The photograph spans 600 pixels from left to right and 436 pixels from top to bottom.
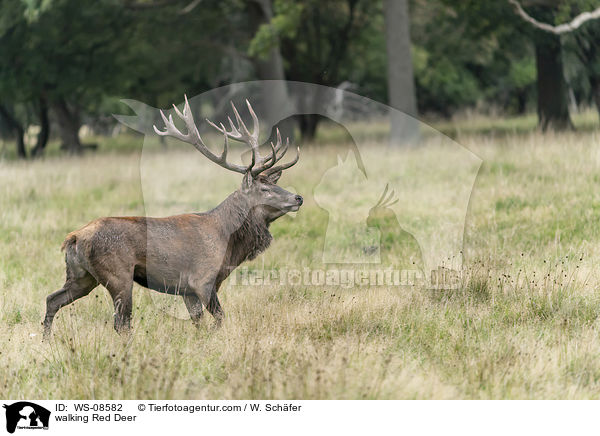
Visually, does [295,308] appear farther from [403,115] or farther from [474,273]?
[403,115]

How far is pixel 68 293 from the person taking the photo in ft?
17.9

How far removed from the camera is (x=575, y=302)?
19.8 ft

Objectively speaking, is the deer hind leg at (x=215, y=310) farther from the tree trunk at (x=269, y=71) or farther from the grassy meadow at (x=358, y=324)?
the tree trunk at (x=269, y=71)

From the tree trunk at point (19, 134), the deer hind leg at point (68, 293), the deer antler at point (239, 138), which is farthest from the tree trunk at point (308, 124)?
the deer hind leg at point (68, 293)

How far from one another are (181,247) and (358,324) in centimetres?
159

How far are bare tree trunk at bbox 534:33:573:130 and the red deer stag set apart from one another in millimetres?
13432

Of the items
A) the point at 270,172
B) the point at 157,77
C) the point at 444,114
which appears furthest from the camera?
the point at 444,114

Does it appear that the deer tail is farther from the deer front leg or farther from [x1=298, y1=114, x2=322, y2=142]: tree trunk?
[x1=298, y1=114, x2=322, y2=142]: tree trunk

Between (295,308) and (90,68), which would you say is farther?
(90,68)

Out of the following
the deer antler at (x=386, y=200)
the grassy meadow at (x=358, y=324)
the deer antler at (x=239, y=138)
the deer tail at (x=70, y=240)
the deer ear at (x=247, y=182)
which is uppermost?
the deer antler at (x=239, y=138)

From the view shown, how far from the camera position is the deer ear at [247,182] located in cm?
583

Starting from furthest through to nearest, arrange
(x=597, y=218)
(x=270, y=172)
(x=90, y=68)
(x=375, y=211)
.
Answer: (x=90, y=68) → (x=375, y=211) → (x=597, y=218) → (x=270, y=172)

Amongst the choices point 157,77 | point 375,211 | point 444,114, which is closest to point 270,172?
point 375,211
